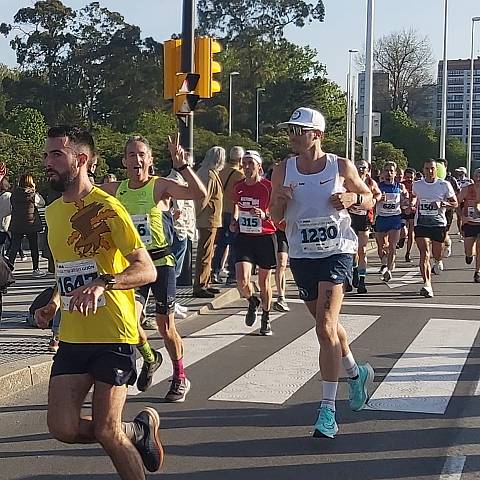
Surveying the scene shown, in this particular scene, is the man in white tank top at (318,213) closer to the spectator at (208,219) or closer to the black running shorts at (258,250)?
the black running shorts at (258,250)

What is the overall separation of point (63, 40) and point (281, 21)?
86.7ft

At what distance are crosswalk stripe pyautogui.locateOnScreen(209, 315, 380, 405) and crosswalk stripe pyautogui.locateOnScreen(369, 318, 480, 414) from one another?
70 cm

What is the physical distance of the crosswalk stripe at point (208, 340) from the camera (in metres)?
8.23

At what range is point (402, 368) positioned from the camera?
822 centimetres

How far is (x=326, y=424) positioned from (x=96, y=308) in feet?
7.61

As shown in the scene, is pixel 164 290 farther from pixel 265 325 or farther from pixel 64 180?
pixel 265 325

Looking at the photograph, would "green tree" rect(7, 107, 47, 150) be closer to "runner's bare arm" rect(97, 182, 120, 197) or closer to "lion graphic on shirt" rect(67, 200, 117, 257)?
"runner's bare arm" rect(97, 182, 120, 197)

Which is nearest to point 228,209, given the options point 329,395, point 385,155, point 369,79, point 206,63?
point 206,63

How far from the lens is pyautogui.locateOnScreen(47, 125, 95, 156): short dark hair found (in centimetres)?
450

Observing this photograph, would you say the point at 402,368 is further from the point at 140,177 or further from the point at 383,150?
the point at 383,150

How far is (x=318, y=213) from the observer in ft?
20.7

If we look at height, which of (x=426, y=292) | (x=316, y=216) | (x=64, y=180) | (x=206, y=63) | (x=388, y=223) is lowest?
(x=426, y=292)

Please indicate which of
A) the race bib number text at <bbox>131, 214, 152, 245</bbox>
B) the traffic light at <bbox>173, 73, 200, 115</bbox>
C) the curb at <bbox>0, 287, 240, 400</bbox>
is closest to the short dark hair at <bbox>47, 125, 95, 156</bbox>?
the race bib number text at <bbox>131, 214, 152, 245</bbox>

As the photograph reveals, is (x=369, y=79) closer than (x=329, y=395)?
No
